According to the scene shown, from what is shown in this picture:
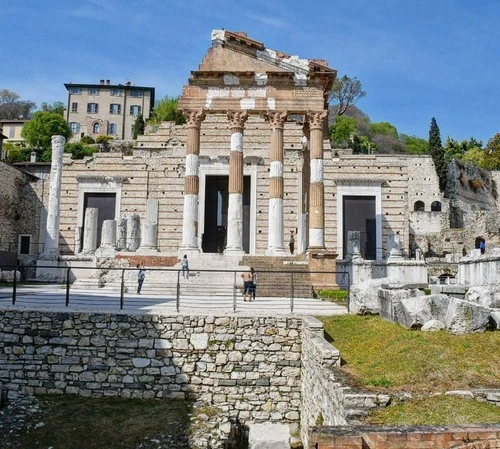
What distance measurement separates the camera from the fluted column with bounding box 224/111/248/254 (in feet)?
76.6

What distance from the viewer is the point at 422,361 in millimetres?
7719

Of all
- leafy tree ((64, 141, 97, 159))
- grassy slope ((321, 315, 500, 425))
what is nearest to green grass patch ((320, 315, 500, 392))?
grassy slope ((321, 315, 500, 425))

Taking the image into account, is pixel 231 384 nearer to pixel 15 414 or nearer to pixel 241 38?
pixel 15 414

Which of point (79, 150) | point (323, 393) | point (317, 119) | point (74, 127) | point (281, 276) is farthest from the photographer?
point (74, 127)

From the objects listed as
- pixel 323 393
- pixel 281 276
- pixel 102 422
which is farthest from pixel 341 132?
pixel 323 393

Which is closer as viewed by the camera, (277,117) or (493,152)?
(277,117)

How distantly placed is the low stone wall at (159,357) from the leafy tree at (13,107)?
91.0 m

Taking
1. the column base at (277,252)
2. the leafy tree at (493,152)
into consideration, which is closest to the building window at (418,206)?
the leafy tree at (493,152)

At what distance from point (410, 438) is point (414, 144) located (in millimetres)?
88937

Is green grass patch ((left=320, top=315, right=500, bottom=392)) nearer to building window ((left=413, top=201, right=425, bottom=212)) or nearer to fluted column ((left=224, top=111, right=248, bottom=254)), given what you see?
fluted column ((left=224, top=111, right=248, bottom=254))

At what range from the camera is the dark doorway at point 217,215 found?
105 ft

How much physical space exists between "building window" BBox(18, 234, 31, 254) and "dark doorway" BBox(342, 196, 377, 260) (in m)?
24.9

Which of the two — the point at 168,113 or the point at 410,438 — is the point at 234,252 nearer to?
the point at 410,438

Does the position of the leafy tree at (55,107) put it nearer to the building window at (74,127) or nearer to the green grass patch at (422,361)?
the building window at (74,127)
